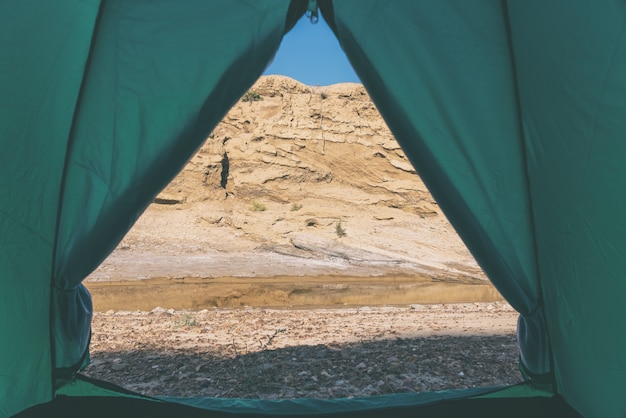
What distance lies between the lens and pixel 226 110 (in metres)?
2.55

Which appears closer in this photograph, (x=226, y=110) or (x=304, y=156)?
(x=226, y=110)

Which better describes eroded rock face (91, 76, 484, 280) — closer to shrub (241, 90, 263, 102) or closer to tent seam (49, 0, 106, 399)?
shrub (241, 90, 263, 102)

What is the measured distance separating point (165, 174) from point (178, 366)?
7.52 feet

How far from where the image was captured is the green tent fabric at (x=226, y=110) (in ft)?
8.04

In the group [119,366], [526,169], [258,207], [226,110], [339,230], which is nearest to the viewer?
[226,110]

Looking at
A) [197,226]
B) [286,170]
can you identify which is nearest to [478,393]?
[197,226]

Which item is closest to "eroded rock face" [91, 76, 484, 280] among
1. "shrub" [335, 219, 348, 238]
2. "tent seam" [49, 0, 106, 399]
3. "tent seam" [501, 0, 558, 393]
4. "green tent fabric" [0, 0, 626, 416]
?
"shrub" [335, 219, 348, 238]

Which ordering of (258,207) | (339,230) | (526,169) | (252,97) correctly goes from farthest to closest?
(252,97) → (258,207) → (339,230) → (526,169)

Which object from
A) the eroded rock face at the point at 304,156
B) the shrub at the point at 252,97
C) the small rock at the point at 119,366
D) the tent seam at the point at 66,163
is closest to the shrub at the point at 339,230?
the eroded rock face at the point at 304,156

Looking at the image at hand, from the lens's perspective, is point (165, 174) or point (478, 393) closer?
point (165, 174)

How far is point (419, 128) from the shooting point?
8.33 feet

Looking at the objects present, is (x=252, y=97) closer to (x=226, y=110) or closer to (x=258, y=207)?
(x=258, y=207)

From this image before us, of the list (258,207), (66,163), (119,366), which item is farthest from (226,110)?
(258,207)

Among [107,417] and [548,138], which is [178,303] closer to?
[107,417]
